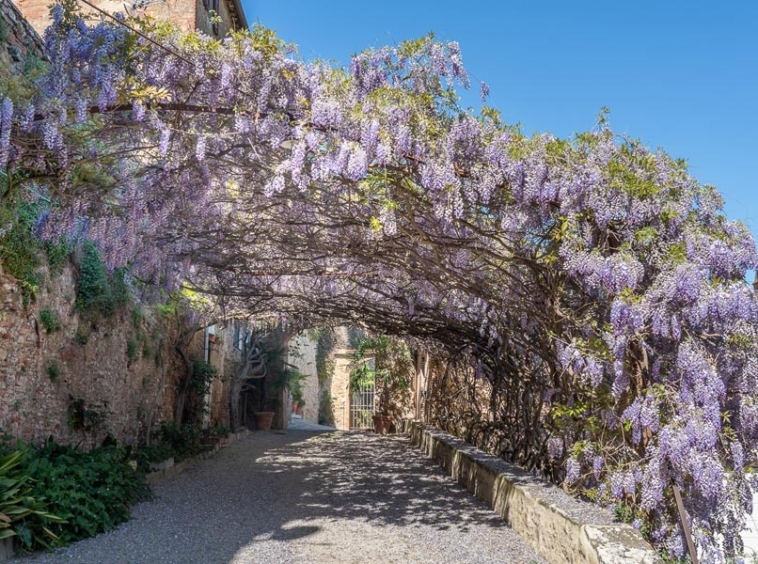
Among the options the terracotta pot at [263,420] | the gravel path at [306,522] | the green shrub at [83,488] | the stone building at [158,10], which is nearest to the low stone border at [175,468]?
the gravel path at [306,522]

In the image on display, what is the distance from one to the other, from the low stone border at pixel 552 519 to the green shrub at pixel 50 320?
3.69m

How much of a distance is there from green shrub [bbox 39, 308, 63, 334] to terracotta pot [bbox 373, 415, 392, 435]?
11.2 meters

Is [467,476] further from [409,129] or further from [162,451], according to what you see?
[409,129]

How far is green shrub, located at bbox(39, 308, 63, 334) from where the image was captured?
5512 millimetres

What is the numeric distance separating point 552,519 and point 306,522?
6.83ft

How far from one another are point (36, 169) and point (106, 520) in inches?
90.0

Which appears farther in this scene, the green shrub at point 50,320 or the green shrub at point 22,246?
the green shrub at point 50,320

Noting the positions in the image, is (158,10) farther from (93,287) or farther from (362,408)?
(362,408)

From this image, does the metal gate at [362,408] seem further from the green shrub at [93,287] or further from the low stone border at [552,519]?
the green shrub at [93,287]

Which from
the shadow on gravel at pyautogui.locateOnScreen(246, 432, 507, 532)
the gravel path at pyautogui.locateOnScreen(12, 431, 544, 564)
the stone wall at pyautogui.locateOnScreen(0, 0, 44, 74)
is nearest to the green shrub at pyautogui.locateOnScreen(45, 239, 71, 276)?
the stone wall at pyautogui.locateOnScreen(0, 0, 44, 74)

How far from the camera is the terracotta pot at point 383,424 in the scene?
16359 mm

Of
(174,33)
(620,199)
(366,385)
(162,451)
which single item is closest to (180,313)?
(162,451)

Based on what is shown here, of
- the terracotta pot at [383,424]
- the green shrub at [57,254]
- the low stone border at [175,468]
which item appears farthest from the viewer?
the terracotta pot at [383,424]

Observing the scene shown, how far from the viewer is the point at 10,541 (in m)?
3.93
